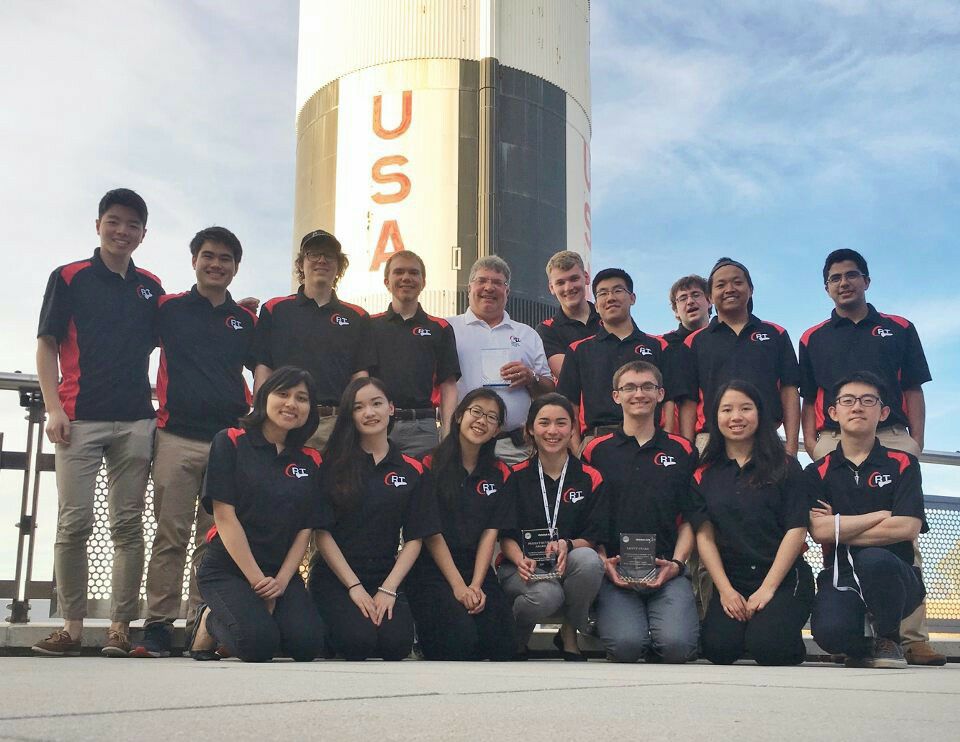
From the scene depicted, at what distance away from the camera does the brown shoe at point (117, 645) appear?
14.2ft

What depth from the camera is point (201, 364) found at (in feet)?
15.9

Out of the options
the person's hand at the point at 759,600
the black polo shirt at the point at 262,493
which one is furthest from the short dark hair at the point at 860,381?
the black polo shirt at the point at 262,493

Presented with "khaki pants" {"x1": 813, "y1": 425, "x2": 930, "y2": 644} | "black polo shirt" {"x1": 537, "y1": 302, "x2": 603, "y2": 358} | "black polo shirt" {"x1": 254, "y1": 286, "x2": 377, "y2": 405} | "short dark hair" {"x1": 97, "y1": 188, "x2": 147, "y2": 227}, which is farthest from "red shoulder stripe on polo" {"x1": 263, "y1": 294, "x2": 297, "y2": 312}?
"khaki pants" {"x1": 813, "y1": 425, "x2": 930, "y2": 644}

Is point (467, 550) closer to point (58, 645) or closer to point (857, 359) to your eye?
point (58, 645)

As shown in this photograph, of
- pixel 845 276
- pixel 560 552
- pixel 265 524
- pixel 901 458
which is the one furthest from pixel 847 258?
pixel 265 524

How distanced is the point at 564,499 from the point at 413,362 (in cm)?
105

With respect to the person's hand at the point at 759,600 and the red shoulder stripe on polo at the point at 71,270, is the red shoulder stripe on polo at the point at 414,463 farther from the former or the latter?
the red shoulder stripe on polo at the point at 71,270

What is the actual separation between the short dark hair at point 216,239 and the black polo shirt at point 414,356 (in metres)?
0.78

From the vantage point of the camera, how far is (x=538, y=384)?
538cm

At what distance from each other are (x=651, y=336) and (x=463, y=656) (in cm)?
202

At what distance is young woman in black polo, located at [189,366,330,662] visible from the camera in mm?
4000

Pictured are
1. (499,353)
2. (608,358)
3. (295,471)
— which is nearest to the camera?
(295,471)

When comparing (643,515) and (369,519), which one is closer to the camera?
(369,519)

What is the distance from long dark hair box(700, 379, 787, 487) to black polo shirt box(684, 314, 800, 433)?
1.40 ft
